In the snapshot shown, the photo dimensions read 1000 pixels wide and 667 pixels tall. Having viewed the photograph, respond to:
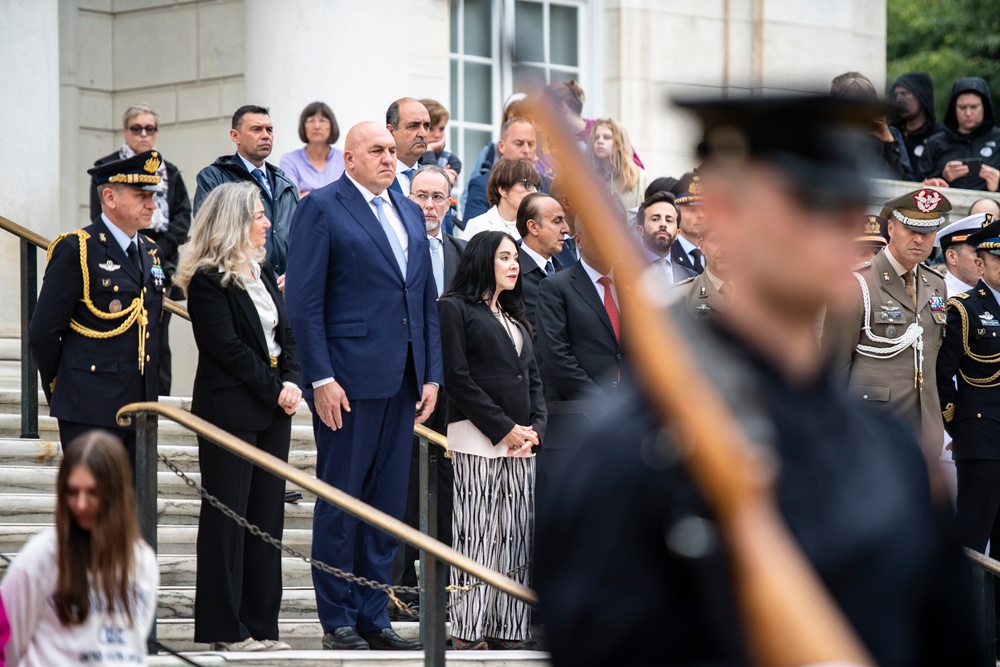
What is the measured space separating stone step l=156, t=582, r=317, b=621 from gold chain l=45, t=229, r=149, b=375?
41.7 inches

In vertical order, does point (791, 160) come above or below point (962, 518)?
above

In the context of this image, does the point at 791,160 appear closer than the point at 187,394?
Yes

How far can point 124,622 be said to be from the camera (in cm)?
468

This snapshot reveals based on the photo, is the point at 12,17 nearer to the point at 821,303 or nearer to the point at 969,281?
the point at 969,281

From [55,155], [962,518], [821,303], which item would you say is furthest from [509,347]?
[821,303]

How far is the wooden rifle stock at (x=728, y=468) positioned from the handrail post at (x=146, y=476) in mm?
4732

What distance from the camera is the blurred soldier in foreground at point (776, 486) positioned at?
1749 mm

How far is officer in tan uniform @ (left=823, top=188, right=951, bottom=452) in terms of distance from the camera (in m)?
8.50

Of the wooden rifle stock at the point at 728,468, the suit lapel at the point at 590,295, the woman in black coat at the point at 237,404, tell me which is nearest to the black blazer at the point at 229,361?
the woman in black coat at the point at 237,404

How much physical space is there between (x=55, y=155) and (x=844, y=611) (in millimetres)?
9696

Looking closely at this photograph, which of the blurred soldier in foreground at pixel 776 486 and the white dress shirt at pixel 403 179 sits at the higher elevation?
the white dress shirt at pixel 403 179

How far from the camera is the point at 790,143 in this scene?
186 cm

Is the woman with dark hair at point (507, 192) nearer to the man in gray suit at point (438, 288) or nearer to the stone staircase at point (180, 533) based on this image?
the man in gray suit at point (438, 288)

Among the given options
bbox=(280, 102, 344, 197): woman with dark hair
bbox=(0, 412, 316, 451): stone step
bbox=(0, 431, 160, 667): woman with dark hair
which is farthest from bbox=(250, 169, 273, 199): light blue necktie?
bbox=(0, 431, 160, 667): woman with dark hair
